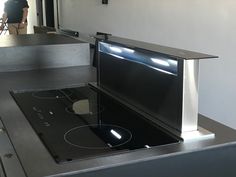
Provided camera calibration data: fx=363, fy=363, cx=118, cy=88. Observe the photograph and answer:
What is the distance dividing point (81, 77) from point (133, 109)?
63 cm

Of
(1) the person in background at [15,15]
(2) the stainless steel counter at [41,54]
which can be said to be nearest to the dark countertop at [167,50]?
(2) the stainless steel counter at [41,54]

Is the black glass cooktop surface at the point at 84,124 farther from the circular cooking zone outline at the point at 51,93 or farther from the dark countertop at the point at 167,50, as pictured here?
the dark countertop at the point at 167,50

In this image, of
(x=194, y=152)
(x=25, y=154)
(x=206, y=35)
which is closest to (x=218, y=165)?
(x=194, y=152)

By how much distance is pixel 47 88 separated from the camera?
5.29ft

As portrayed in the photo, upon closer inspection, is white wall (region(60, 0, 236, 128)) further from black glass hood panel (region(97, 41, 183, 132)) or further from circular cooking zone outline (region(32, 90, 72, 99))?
circular cooking zone outline (region(32, 90, 72, 99))

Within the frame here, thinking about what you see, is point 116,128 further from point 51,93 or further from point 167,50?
point 51,93

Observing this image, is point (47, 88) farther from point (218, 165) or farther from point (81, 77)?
point (218, 165)

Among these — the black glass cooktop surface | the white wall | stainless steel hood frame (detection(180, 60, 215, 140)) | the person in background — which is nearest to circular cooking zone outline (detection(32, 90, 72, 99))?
the black glass cooktop surface

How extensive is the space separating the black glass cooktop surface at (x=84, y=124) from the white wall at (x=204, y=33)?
4.09 ft

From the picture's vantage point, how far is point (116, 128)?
1.13 metres

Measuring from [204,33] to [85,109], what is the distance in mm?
1583

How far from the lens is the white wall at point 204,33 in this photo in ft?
7.97

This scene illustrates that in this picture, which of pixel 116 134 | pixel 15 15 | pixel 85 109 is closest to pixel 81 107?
pixel 85 109

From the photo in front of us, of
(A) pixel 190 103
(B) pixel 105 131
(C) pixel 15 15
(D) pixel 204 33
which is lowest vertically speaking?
(B) pixel 105 131
